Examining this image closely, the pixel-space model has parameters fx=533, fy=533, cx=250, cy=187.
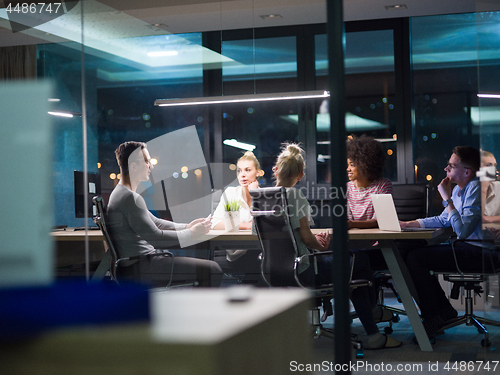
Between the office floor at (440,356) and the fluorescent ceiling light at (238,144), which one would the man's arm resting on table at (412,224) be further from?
the fluorescent ceiling light at (238,144)

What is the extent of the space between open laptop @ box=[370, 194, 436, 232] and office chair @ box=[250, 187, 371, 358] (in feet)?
1.70

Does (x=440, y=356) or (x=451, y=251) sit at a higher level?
(x=451, y=251)

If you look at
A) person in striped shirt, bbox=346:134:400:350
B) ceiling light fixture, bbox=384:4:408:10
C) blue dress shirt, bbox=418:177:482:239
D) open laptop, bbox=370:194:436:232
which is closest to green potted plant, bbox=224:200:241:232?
person in striped shirt, bbox=346:134:400:350

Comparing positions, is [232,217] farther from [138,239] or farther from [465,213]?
[465,213]

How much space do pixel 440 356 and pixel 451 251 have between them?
2.49 feet

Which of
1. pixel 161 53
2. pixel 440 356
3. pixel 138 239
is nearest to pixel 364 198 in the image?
pixel 440 356

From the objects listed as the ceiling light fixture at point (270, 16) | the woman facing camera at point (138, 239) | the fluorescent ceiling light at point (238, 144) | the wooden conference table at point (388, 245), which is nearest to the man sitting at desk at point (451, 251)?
the wooden conference table at point (388, 245)

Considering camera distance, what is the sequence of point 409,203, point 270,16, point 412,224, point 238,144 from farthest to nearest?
point 238,144
point 270,16
point 409,203
point 412,224

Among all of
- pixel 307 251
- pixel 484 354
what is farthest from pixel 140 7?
pixel 484 354

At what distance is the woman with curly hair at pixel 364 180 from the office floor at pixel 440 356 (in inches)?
36.1

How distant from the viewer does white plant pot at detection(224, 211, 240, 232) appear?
3.85 m

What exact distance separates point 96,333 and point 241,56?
5.60 meters

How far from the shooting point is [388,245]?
3678 millimetres

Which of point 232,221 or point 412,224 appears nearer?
point 232,221
